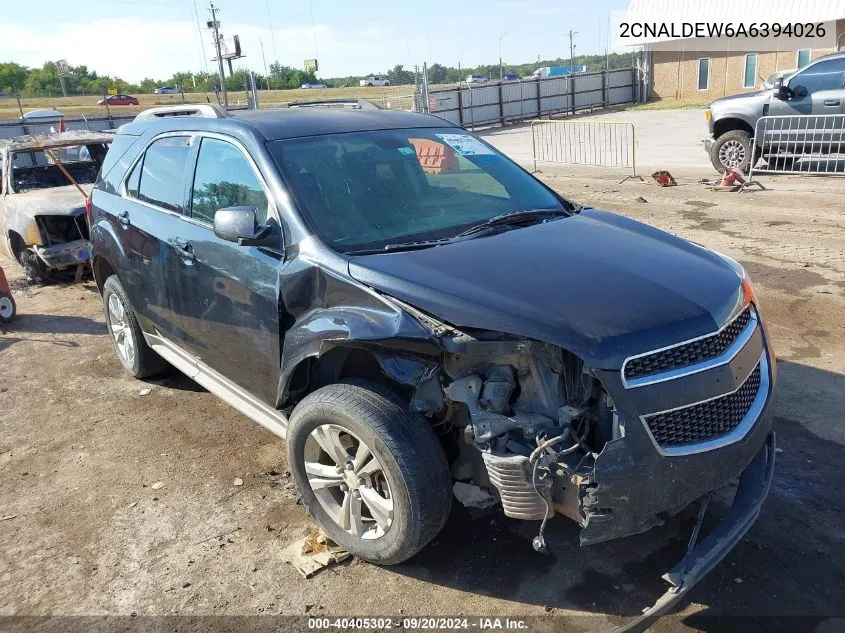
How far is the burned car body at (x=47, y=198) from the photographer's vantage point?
806 centimetres

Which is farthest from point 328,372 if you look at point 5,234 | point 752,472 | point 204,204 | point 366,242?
point 5,234

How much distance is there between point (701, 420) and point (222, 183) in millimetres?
2740

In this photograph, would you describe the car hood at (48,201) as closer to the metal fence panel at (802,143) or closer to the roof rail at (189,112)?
the roof rail at (189,112)

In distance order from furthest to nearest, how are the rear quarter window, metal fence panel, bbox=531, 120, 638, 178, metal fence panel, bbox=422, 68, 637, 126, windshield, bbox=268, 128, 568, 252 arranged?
metal fence panel, bbox=422, 68, 637, 126, metal fence panel, bbox=531, 120, 638, 178, the rear quarter window, windshield, bbox=268, 128, 568, 252

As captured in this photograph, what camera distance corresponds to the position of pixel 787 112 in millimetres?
12375

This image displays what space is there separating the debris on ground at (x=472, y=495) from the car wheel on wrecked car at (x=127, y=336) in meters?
2.99

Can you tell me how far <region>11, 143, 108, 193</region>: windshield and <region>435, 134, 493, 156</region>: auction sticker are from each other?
6.76 metres

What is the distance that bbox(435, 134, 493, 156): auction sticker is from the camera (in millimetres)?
4352

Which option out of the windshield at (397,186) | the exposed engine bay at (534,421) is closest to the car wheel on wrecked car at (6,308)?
the windshield at (397,186)

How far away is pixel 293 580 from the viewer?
3.21 metres

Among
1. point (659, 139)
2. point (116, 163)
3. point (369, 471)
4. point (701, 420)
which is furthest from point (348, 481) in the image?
point (659, 139)

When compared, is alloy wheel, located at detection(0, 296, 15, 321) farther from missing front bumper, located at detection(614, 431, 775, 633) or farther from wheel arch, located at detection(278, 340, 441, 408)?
missing front bumper, located at detection(614, 431, 775, 633)

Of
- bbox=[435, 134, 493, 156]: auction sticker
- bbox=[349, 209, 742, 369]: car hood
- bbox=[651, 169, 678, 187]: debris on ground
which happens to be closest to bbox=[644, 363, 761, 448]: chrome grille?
bbox=[349, 209, 742, 369]: car hood

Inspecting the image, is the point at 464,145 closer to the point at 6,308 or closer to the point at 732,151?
the point at 6,308
